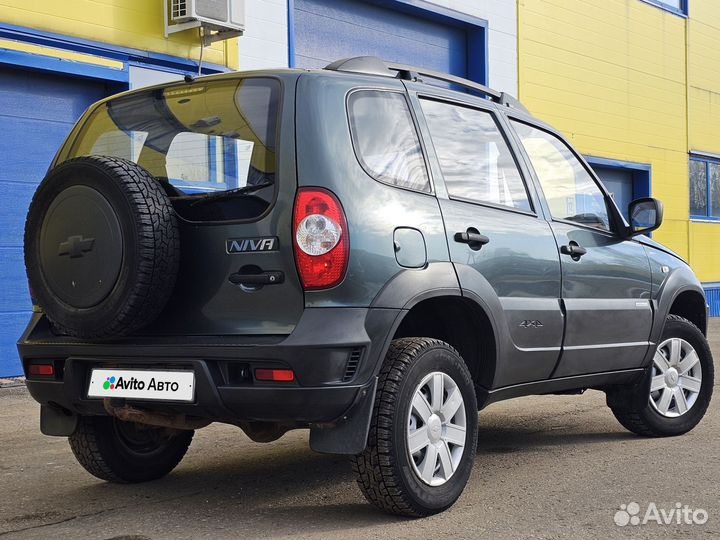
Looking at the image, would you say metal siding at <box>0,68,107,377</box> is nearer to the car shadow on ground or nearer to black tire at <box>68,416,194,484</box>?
the car shadow on ground

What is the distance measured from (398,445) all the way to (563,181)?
2.15 meters

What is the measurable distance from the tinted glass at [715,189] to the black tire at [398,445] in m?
17.3

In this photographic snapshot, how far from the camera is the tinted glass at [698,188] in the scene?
64.1 feet

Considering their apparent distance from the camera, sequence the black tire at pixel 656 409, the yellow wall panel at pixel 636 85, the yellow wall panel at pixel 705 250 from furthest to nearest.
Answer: the yellow wall panel at pixel 705 250
the yellow wall panel at pixel 636 85
the black tire at pixel 656 409

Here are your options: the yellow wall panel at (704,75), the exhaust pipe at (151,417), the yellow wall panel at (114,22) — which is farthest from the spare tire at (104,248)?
the yellow wall panel at (704,75)

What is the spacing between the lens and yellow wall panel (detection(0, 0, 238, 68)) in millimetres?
Answer: 9078

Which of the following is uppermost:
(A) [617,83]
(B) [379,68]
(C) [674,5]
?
(C) [674,5]

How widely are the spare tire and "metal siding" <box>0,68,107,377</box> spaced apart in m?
5.23

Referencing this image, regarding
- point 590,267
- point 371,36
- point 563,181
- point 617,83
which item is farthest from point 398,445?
point 617,83

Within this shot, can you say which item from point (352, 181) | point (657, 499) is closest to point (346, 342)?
point (352, 181)

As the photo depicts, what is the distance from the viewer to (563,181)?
5.48 meters

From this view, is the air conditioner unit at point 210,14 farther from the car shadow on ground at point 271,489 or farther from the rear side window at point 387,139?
the rear side window at point 387,139

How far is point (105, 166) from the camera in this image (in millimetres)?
3930

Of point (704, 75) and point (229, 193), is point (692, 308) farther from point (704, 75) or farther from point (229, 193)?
point (704, 75)
